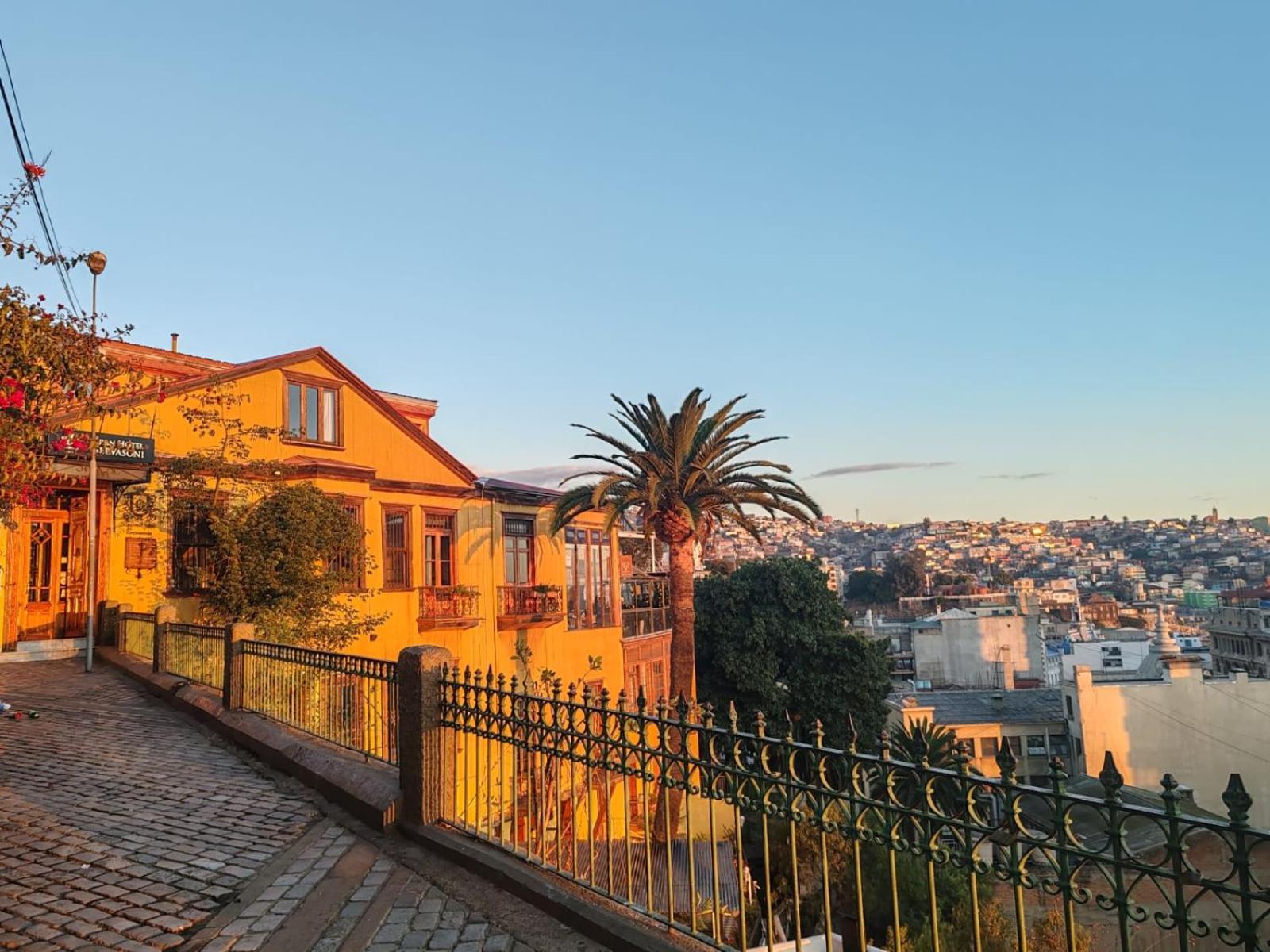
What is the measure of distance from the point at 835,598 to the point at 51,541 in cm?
2870

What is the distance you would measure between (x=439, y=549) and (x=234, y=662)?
11.6m

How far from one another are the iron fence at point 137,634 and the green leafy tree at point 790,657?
22.7m

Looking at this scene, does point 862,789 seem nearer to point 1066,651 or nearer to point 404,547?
point 404,547

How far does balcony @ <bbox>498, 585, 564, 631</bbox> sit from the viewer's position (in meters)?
23.4

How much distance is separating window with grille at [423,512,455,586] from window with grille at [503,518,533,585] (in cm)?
190

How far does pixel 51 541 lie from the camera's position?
18219 mm

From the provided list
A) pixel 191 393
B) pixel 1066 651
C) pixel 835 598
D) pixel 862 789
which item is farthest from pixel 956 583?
pixel 862 789

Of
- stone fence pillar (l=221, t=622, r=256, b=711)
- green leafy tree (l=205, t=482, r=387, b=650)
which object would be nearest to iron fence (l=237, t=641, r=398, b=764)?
stone fence pillar (l=221, t=622, r=256, b=711)

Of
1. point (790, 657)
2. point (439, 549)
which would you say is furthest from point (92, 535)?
point (790, 657)

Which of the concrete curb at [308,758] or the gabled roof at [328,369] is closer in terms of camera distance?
the concrete curb at [308,758]

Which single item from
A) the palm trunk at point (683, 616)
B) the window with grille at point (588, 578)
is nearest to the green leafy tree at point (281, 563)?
the palm trunk at point (683, 616)

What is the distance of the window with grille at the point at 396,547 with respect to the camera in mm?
21000

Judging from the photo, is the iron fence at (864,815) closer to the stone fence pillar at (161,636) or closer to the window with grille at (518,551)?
the stone fence pillar at (161,636)

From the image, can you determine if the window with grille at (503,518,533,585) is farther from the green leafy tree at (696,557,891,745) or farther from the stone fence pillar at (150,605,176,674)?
the green leafy tree at (696,557,891,745)
